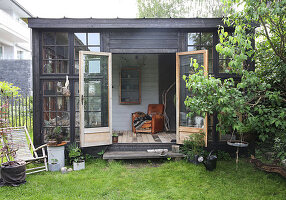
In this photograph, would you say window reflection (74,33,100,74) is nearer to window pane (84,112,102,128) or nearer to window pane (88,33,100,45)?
window pane (88,33,100,45)

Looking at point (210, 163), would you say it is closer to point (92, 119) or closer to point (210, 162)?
point (210, 162)

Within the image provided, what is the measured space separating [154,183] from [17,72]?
12063 millimetres

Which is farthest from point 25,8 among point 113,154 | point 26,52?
point 113,154

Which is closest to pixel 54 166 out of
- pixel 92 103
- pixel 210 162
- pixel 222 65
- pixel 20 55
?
pixel 92 103

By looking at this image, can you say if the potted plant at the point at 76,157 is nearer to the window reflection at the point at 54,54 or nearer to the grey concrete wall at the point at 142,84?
the window reflection at the point at 54,54

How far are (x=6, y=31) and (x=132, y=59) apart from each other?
31.7ft

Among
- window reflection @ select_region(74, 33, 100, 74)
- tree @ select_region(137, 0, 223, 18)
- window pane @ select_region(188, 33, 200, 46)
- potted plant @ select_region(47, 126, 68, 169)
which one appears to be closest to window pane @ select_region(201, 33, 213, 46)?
window pane @ select_region(188, 33, 200, 46)

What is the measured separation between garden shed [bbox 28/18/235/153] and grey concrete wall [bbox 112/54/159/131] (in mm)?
2330

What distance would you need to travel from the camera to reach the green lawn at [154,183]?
3574mm

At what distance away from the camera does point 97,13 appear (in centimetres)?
1922

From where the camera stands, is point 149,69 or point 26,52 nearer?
point 149,69

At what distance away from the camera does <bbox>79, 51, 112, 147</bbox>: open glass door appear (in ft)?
16.3

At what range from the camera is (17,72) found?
13078 mm

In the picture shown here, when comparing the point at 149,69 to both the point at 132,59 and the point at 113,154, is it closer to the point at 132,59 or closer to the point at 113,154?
the point at 132,59
